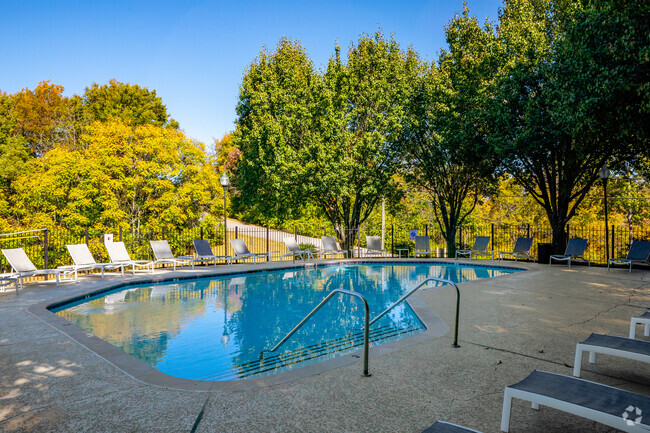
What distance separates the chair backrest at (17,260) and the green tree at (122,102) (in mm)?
22601

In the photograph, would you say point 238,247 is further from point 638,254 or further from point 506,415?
point 638,254

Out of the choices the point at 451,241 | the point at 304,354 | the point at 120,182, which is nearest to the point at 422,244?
the point at 451,241

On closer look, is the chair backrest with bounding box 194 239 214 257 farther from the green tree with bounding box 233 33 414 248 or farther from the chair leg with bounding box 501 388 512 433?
the chair leg with bounding box 501 388 512 433

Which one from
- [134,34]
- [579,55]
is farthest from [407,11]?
[134,34]

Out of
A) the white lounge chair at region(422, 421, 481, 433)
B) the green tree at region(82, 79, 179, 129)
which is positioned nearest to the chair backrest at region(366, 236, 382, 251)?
the white lounge chair at region(422, 421, 481, 433)

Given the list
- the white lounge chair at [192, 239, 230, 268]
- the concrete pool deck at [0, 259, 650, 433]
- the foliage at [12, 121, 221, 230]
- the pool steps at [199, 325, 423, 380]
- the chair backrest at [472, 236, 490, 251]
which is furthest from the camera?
the foliage at [12, 121, 221, 230]

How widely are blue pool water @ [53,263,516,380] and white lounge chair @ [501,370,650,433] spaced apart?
9.21 feet

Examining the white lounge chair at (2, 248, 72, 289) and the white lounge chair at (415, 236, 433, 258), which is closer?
the white lounge chair at (2, 248, 72, 289)

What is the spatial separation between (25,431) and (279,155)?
1670 centimetres

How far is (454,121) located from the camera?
54.0 feet

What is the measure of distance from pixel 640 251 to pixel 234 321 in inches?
A: 491

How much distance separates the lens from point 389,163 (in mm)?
19594

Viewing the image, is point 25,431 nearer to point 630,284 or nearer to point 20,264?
point 20,264

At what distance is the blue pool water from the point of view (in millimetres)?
5070
